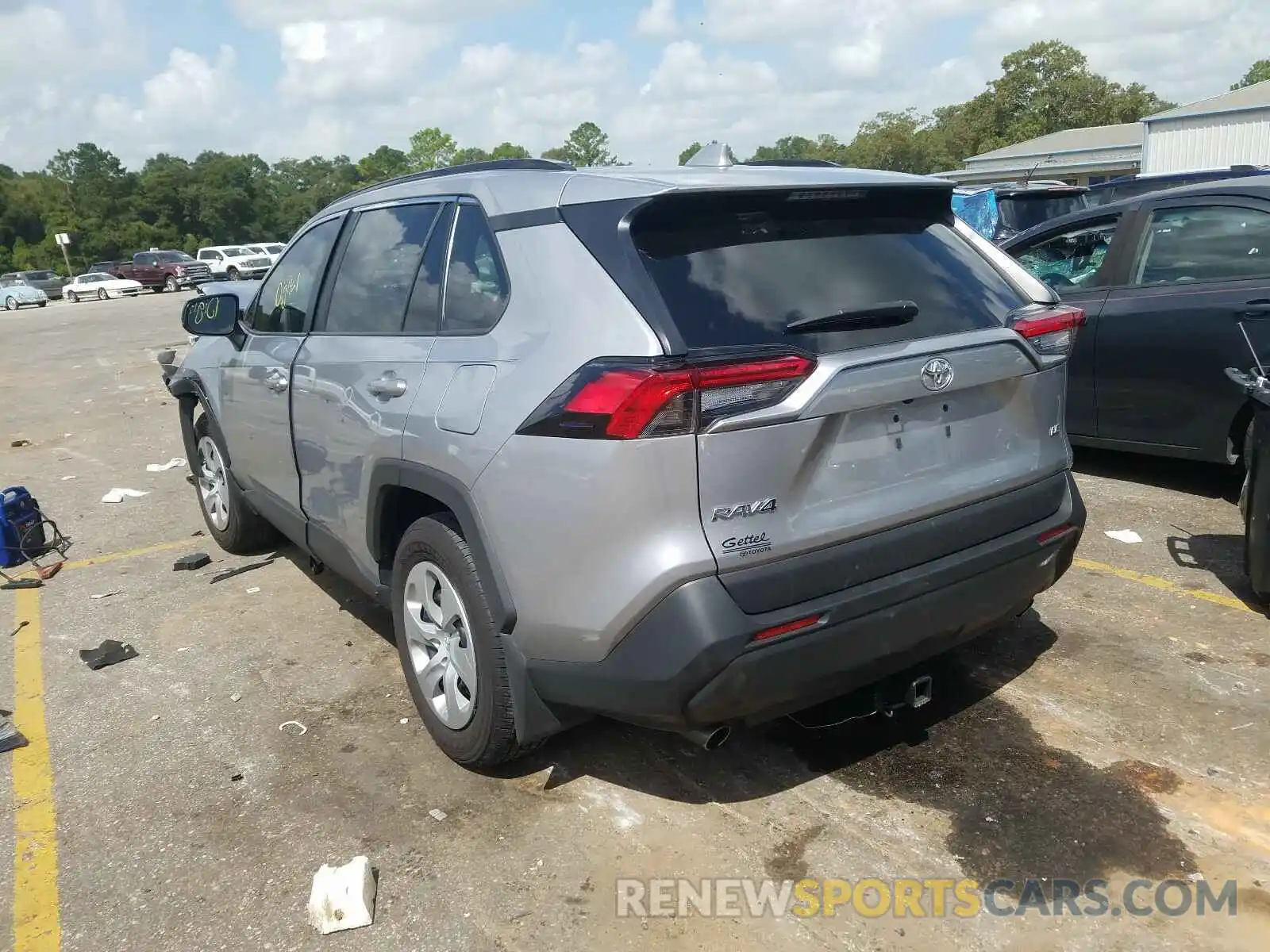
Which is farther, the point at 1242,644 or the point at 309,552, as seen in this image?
the point at 309,552

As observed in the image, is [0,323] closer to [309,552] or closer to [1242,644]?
[309,552]

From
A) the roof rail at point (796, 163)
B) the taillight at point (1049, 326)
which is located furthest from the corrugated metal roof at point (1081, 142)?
the taillight at point (1049, 326)

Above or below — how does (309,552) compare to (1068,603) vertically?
above

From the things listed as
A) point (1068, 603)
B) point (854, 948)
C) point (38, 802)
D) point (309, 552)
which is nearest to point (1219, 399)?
point (1068, 603)

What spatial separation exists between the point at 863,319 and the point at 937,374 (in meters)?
0.26

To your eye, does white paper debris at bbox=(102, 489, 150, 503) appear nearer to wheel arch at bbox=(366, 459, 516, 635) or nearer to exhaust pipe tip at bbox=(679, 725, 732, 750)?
wheel arch at bbox=(366, 459, 516, 635)

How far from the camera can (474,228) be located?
323 cm

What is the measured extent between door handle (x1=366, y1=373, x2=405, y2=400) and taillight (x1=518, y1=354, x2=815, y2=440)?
1.03m

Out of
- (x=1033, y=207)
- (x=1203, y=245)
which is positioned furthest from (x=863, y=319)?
(x=1033, y=207)

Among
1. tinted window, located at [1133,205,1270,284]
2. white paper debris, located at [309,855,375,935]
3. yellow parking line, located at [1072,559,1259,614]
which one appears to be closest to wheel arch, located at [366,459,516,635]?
white paper debris, located at [309,855,375,935]

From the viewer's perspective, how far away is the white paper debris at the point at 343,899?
8.84ft

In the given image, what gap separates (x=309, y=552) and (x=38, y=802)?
1.46 m

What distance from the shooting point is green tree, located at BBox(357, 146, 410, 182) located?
108062 millimetres

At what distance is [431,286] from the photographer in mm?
3428
